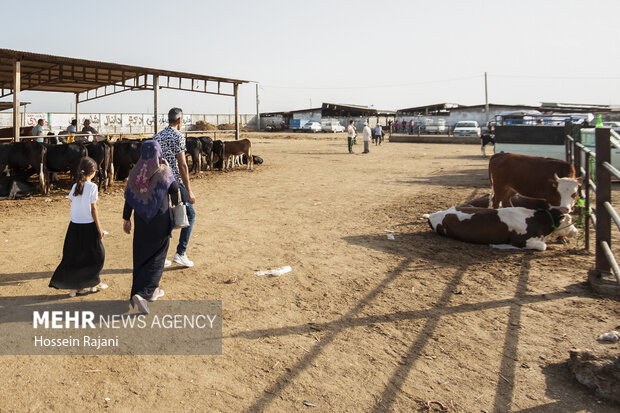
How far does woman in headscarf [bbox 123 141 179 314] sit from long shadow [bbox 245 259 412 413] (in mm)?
1687

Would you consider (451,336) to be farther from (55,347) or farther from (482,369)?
(55,347)

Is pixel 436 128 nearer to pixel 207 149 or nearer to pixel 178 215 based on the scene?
pixel 207 149

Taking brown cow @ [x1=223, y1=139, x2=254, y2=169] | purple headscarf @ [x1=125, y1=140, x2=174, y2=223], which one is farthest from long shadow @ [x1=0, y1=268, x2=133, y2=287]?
brown cow @ [x1=223, y1=139, x2=254, y2=169]

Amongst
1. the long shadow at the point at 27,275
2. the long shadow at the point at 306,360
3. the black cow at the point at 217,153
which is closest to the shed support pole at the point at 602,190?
the long shadow at the point at 306,360

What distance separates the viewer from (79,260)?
180 inches

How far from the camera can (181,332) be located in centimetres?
399

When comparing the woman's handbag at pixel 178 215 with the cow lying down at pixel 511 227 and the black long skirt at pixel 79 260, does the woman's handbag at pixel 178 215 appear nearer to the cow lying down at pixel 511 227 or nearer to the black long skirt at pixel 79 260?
the black long skirt at pixel 79 260

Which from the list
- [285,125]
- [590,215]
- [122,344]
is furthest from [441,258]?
[285,125]

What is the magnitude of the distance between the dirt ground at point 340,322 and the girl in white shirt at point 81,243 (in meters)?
0.24

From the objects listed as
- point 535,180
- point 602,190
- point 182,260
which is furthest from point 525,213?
point 182,260

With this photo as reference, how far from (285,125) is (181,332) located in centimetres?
5774

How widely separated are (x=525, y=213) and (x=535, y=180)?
881 millimetres

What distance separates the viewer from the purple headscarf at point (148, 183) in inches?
171

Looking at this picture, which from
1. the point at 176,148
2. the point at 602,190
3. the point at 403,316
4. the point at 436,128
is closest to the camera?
the point at 403,316
